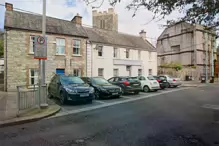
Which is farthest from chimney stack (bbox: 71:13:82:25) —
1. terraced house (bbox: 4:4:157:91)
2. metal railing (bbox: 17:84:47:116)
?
metal railing (bbox: 17:84:47:116)

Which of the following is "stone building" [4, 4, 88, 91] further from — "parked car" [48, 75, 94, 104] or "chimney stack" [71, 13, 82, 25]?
"parked car" [48, 75, 94, 104]

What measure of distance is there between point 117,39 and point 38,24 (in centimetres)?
1098

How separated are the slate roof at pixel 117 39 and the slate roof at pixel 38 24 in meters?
1.88

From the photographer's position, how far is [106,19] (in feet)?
149

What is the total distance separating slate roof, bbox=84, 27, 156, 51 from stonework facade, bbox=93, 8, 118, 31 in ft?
61.3

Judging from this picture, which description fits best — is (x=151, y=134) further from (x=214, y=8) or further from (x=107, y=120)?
(x=214, y=8)

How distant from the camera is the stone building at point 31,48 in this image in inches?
577

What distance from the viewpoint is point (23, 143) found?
4.12 m

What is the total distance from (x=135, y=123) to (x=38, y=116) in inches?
152

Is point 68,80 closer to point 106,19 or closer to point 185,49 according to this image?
point 185,49

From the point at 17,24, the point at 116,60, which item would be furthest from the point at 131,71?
the point at 17,24

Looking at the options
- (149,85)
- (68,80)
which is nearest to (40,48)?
(68,80)

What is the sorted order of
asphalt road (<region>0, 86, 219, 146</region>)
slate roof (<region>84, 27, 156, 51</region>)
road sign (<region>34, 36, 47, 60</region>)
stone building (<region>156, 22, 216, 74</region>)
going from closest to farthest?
1. asphalt road (<region>0, 86, 219, 146</region>)
2. road sign (<region>34, 36, 47, 60</region>)
3. slate roof (<region>84, 27, 156, 51</region>)
4. stone building (<region>156, 22, 216, 74</region>)

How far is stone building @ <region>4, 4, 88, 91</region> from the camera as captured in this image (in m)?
14.7
